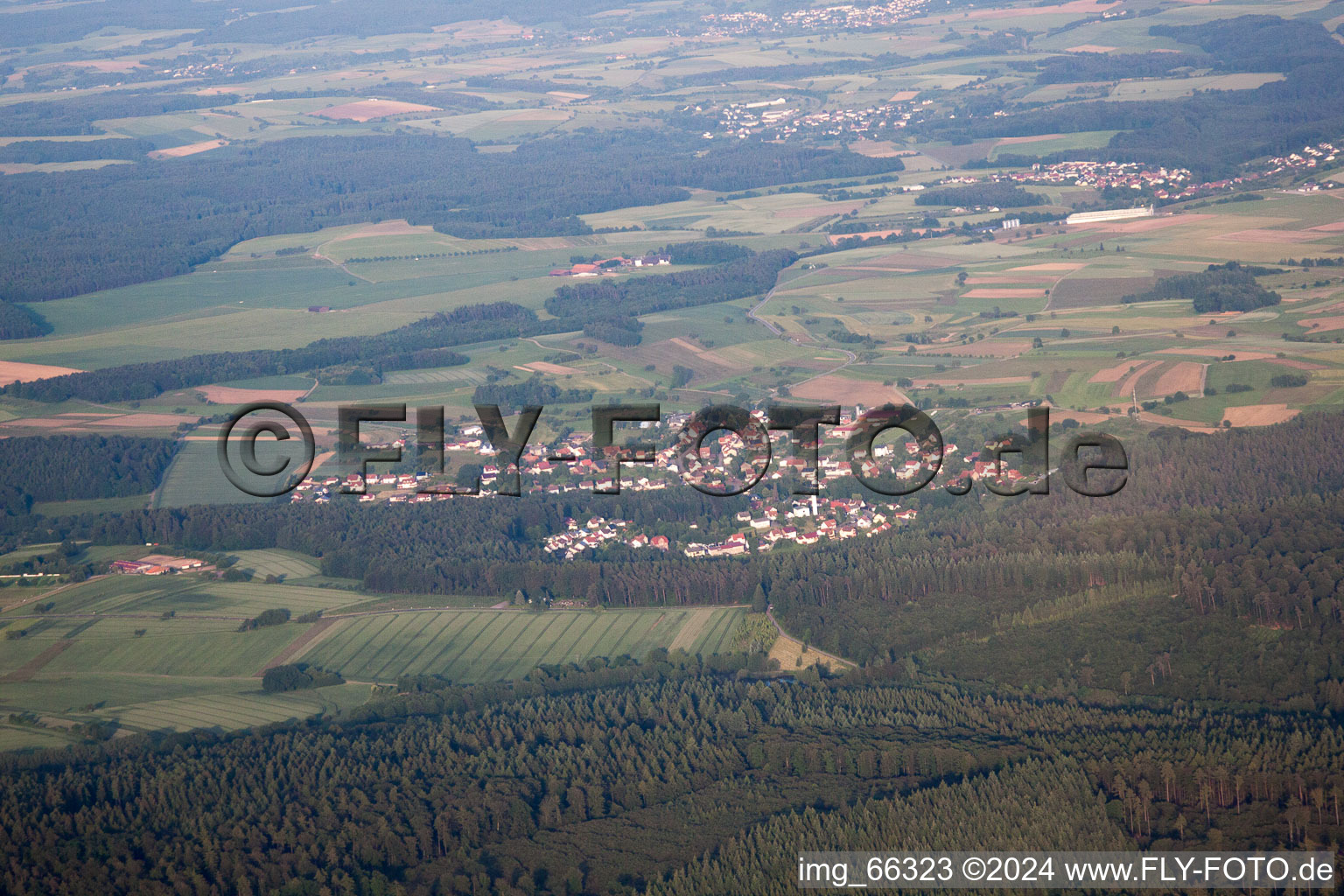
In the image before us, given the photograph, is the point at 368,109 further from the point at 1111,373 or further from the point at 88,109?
the point at 1111,373

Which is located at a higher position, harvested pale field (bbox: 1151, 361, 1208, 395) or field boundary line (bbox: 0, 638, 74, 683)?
harvested pale field (bbox: 1151, 361, 1208, 395)

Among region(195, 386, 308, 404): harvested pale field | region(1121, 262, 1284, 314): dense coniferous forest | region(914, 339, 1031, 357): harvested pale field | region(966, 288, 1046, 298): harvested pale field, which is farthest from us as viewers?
region(966, 288, 1046, 298): harvested pale field

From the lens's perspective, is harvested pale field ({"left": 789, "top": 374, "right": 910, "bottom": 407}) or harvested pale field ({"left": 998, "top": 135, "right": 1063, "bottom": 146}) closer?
harvested pale field ({"left": 789, "top": 374, "right": 910, "bottom": 407})

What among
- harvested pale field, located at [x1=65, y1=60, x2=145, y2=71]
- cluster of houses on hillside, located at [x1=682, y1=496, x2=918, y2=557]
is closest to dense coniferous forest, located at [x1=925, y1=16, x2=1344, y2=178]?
cluster of houses on hillside, located at [x1=682, y1=496, x2=918, y2=557]

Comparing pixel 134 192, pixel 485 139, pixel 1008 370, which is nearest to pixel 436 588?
pixel 1008 370

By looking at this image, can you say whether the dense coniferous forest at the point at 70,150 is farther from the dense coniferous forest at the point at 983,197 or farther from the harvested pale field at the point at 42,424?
the harvested pale field at the point at 42,424

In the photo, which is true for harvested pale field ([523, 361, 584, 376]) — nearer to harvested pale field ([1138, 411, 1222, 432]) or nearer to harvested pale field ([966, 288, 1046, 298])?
harvested pale field ([966, 288, 1046, 298])
